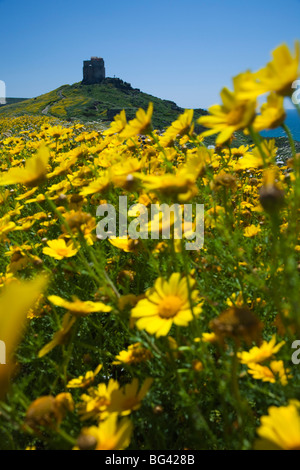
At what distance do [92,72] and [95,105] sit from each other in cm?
2881

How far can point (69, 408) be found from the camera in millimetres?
1173

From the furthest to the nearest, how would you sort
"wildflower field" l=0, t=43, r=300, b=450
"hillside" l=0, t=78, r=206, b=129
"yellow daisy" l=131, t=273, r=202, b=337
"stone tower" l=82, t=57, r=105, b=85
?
"stone tower" l=82, t=57, r=105, b=85, "hillside" l=0, t=78, r=206, b=129, "yellow daisy" l=131, t=273, r=202, b=337, "wildflower field" l=0, t=43, r=300, b=450

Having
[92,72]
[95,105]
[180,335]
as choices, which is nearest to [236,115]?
[180,335]

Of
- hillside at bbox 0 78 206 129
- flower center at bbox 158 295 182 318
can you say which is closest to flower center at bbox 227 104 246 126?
flower center at bbox 158 295 182 318

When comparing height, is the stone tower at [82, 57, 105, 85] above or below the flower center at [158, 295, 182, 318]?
above

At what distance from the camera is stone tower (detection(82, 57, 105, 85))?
217 feet

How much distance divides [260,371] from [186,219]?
67cm

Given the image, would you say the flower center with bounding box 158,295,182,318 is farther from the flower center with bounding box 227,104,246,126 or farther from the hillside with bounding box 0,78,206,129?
the hillside with bounding box 0,78,206,129

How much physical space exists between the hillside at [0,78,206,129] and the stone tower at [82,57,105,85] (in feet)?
6.17

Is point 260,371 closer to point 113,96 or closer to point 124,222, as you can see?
point 124,222

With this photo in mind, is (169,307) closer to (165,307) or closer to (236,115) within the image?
(165,307)

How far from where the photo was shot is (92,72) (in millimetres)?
66500

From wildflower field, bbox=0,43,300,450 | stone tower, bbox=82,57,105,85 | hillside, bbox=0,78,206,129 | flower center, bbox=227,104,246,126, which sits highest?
stone tower, bbox=82,57,105,85
